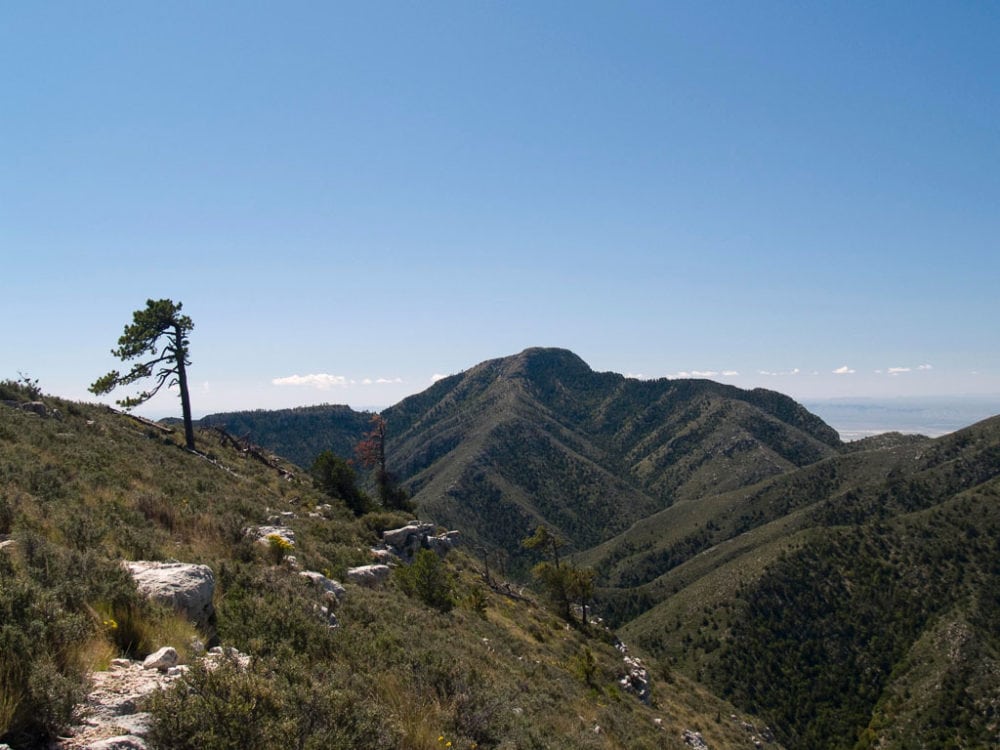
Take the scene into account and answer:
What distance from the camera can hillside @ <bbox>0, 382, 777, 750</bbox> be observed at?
4.82 metres

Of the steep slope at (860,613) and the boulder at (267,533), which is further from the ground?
the boulder at (267,533)

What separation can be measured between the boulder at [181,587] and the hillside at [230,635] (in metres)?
0.28

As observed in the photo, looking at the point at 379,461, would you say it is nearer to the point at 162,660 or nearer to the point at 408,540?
the point at 408,540

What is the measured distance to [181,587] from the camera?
7.85 metres

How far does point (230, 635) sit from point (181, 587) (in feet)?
3.34

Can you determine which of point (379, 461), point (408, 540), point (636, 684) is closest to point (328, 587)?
point (408, 540)

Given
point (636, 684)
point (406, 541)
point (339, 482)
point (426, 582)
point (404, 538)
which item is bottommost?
point (636, 684)

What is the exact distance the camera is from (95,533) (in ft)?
31.7

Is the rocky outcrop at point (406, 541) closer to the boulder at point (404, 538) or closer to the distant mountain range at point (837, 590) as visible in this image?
the boulder at point (404, 538)

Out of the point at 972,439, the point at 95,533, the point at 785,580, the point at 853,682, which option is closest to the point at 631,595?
Result: the point at 785,580

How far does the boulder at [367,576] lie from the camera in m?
17.2

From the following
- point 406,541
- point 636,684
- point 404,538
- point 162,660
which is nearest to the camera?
point 162,660

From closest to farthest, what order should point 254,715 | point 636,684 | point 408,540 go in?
point 254,715 < point 408,540 < point 636,684

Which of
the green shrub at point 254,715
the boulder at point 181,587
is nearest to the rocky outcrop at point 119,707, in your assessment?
the green shrub at point 254,715
